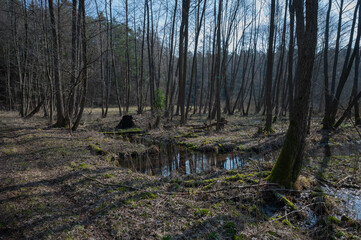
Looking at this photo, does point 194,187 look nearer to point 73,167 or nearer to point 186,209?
point 186,209

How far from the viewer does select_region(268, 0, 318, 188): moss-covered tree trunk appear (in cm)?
416

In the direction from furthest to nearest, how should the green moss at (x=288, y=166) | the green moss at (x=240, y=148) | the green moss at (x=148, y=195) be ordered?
the green moss at (x=240, y=148) → the green moss at (x=288, y=166) → the green moss at (x=148, y=195)

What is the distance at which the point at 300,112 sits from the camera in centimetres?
429

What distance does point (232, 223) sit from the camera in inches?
139

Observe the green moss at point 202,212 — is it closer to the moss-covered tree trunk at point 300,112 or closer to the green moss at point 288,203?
the green moss at point 288,203

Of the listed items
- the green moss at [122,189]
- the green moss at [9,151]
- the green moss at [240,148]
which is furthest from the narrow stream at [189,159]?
the green moss at [9,151]

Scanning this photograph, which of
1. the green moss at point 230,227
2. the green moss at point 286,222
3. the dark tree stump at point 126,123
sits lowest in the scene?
the green moss at point 286,222

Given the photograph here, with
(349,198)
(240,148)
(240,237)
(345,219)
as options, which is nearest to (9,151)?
(240,237)

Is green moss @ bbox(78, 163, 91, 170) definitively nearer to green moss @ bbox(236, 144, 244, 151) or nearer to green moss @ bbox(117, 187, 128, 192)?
green moss @ bbox(117, 187, 128, 192)

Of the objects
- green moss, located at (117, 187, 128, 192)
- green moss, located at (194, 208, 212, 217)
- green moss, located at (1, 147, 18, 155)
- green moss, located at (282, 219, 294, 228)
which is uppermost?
green moss, located at (1, 147, 18, 155)

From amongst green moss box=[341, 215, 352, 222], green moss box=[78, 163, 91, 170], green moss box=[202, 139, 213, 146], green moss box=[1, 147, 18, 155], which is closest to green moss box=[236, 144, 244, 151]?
green moss box=[202, 139, 213, 146]

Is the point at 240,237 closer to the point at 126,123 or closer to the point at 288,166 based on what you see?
the point at 288,166

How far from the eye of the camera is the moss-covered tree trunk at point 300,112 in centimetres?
416

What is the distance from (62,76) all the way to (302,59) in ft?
38.7
